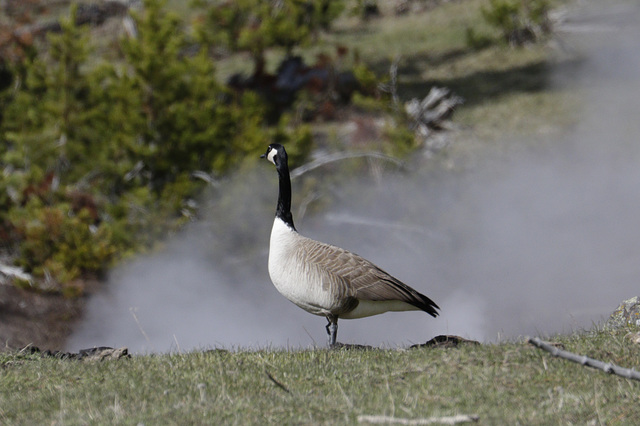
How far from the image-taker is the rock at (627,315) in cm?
784

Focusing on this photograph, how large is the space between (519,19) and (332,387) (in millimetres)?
33365

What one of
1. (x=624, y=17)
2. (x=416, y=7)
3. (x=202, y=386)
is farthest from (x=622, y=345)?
(x=416, y=7)

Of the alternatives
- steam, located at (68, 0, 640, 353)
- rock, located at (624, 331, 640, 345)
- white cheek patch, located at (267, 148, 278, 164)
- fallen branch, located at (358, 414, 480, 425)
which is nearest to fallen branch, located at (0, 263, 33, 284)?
steam, located at (68, 0, 640, 353)

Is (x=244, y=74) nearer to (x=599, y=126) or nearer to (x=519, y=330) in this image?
(x=599, y=126)

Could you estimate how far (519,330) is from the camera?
20406 mm

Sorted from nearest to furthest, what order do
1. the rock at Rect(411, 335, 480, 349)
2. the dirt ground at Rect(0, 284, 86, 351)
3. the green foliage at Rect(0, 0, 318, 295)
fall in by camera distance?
the rock at Rect(411, 335, 480, 349) < the dirt ground at Rect(0, 284, 86, 351) < the green foliage at Rect(0, 0, 318, 295)

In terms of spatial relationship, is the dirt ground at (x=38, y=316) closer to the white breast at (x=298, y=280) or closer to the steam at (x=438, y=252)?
the steam at (x=438, y=252)

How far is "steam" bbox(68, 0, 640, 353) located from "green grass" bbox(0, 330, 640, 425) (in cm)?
1142

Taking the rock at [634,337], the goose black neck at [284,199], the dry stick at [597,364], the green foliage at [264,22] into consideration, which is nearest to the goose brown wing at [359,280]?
the goose black neck at [284,199]

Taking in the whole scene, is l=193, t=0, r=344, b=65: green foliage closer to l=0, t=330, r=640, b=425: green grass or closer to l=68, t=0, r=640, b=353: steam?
l=68, t=0, r=640, b=353: steam

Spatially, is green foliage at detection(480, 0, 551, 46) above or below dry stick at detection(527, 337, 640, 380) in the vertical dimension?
above

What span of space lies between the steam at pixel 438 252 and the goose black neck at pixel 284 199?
9876mm

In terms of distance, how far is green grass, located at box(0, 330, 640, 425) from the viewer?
5.08 metres

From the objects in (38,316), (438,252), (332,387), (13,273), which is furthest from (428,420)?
(438,252)
